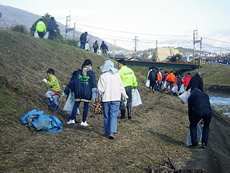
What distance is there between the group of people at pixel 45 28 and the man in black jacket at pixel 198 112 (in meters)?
19.2

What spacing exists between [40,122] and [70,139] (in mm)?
1104

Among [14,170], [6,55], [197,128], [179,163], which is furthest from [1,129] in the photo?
[6,55]

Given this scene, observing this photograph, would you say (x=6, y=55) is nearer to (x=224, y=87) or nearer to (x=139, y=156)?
(x=139, y=156)

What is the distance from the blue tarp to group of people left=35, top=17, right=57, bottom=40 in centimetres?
1795

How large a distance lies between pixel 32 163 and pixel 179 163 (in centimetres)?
323

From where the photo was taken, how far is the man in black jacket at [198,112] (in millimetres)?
9141

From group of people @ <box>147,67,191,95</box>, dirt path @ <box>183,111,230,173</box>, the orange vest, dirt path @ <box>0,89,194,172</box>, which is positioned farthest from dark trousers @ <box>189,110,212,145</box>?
the orange vest

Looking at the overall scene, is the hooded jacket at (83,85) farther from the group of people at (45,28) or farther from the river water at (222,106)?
the group of people at (45,28)

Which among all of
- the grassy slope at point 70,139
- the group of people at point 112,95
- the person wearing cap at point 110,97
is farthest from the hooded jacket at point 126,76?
the person wearing cap at point 110,97

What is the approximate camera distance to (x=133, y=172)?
21.8 ft

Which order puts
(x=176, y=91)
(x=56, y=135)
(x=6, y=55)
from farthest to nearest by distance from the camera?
(x=176, y=91), (x=6, y=55), (x=56, y=135)

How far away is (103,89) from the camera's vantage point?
31.4 feet

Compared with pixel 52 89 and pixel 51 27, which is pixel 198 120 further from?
pixel 51 27

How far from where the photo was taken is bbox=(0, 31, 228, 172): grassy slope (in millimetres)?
6727
